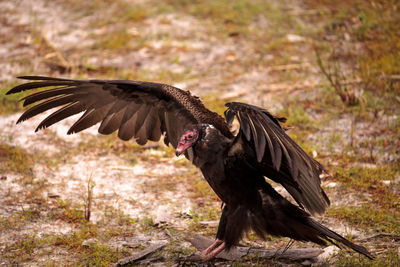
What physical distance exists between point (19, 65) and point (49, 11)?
2.67 metres

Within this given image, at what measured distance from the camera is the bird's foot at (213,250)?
389cm

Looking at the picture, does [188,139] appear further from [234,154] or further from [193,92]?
[193,92]

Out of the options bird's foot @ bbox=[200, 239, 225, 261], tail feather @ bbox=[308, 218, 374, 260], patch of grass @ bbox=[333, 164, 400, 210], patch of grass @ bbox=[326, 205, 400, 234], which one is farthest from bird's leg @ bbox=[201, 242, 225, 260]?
patch of grass @ bbox=[333, 164, 400, 210]

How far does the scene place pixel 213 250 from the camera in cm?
392

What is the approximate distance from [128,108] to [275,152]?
1.77 m

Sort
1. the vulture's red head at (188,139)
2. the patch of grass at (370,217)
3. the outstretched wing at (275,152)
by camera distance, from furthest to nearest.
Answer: the patch of grass at (370,217) < the vulture's red head at (188,139) < the outstretched wing at (275,152)

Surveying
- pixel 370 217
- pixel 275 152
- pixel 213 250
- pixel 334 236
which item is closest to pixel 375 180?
pixel 370 217

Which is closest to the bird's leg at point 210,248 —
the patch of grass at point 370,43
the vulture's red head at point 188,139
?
the vulture's red head at point 188,139

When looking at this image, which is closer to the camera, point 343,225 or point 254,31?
point 343,225

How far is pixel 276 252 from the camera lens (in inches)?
155

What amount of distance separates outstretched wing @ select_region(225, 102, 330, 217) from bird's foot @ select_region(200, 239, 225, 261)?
2.52 feet

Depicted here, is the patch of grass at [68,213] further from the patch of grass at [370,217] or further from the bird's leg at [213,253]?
the patch of grass at [370,217]

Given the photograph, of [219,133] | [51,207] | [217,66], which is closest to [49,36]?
[217,66]

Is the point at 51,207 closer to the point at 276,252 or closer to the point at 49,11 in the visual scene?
the point at 276,252
